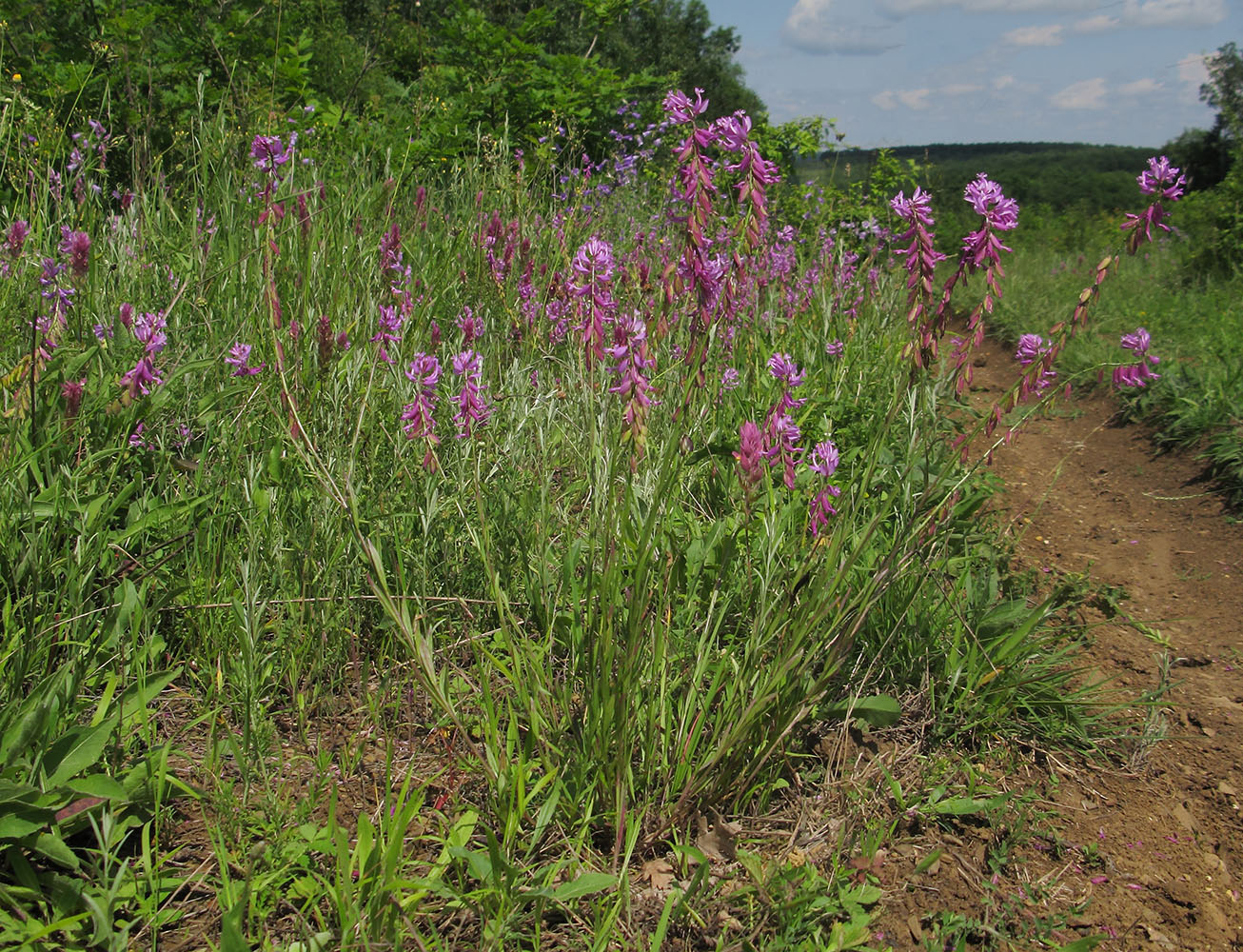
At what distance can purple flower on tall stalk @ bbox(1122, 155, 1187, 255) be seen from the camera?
1.64 meters

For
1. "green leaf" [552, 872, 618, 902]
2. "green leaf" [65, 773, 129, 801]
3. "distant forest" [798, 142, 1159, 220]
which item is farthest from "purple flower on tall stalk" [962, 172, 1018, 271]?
"distant forest" [798, 142, 1159, 220]

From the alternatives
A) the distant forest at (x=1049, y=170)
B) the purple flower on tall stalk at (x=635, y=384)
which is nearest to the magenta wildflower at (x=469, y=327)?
the purple flower on tall stalk at (x=635, y=384)

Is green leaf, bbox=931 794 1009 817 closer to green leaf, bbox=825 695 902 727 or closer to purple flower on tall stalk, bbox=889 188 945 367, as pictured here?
green leaf, bbox=825 695 902 727

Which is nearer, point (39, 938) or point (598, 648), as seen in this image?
point (39, 938)

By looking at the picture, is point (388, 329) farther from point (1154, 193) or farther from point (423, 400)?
point (1154, 193)

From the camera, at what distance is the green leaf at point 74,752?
1429mm

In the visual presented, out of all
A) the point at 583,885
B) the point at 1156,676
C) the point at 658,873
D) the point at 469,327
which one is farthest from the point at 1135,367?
the point at 469,327

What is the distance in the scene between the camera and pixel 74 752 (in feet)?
4.76

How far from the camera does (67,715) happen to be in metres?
1.57

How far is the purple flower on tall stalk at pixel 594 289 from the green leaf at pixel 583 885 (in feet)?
3.26

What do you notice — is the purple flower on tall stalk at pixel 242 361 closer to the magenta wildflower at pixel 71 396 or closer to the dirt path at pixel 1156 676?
the magenta wildflower at pixel 71 396

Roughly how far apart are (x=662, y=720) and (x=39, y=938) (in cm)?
105

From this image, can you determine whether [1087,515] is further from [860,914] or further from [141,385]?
[141,385]

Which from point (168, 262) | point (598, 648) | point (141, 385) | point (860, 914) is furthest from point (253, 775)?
point (168, 262)
